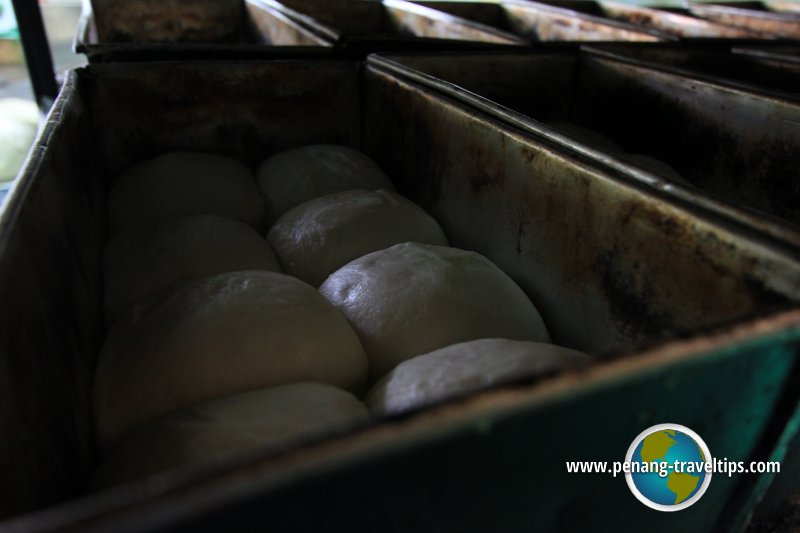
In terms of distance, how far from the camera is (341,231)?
5.08 feet

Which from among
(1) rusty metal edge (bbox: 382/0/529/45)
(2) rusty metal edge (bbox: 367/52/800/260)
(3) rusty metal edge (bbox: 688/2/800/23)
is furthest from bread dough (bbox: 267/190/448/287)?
(3) rusty metal edge (bbox: 688/2/800/23)

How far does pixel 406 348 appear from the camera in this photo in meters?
1.21

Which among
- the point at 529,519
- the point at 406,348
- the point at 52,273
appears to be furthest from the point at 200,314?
the point at 529,519

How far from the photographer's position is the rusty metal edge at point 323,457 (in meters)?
0.43

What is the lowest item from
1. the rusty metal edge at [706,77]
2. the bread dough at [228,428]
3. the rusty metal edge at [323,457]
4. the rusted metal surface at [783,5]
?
the bread dough at [228,428]

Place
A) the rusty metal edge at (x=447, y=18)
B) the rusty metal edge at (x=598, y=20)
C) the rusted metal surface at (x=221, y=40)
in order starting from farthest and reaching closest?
the rusty metal edge at (x=598, y=20) → the rusty metal edge at (x=447, y=18) → the rusted metal surface at (x=221, y=40)

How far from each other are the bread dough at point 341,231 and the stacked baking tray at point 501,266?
158 mm

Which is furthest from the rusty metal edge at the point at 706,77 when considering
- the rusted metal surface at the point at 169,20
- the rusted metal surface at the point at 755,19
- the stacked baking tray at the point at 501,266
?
the rusted metal surface at the point at 169,20

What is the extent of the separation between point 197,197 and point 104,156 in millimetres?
422

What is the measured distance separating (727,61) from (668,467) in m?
2.36

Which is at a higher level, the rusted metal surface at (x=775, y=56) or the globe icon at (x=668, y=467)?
the rusted metal surface at (x=775, y=56)

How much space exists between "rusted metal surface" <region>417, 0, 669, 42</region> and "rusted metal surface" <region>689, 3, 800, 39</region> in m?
1.11

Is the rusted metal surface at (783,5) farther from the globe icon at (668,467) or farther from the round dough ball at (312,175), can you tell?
the globe icon at (668,467)

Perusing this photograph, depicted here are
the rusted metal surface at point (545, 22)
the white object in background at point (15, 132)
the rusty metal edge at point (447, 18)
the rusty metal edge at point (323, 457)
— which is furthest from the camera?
the white object in background at point (15, 132)
